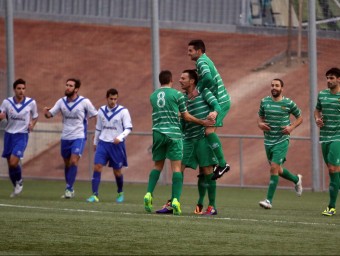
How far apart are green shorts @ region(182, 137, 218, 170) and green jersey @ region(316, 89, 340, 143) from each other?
1883 mm

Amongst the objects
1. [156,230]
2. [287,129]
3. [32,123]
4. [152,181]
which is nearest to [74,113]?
[32,123]

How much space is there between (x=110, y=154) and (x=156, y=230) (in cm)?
766

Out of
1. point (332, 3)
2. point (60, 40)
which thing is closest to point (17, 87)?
point (332, 3)

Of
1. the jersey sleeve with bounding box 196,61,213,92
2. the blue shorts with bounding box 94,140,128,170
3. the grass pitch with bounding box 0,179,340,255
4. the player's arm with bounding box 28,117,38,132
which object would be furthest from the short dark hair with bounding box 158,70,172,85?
the player's arm with bounding box 28,117,38,132

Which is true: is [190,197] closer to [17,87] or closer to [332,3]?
[17,87]

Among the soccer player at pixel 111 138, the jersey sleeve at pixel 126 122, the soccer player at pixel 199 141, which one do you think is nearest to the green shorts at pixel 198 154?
the soccer player at pixel 199 141

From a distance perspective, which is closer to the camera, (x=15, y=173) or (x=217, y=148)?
(x=217, y=148)

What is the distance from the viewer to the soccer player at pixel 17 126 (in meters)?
21.4

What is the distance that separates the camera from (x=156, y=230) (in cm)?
1355

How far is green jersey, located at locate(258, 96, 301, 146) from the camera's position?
18938 millimetres

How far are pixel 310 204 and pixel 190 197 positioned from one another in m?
2.88

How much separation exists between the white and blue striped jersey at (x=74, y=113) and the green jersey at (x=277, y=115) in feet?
11.8

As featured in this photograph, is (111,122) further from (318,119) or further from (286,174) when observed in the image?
(318,119)

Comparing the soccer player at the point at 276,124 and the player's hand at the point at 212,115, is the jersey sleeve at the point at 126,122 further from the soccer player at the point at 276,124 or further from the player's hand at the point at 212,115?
the player's hand at the point at 212,115
